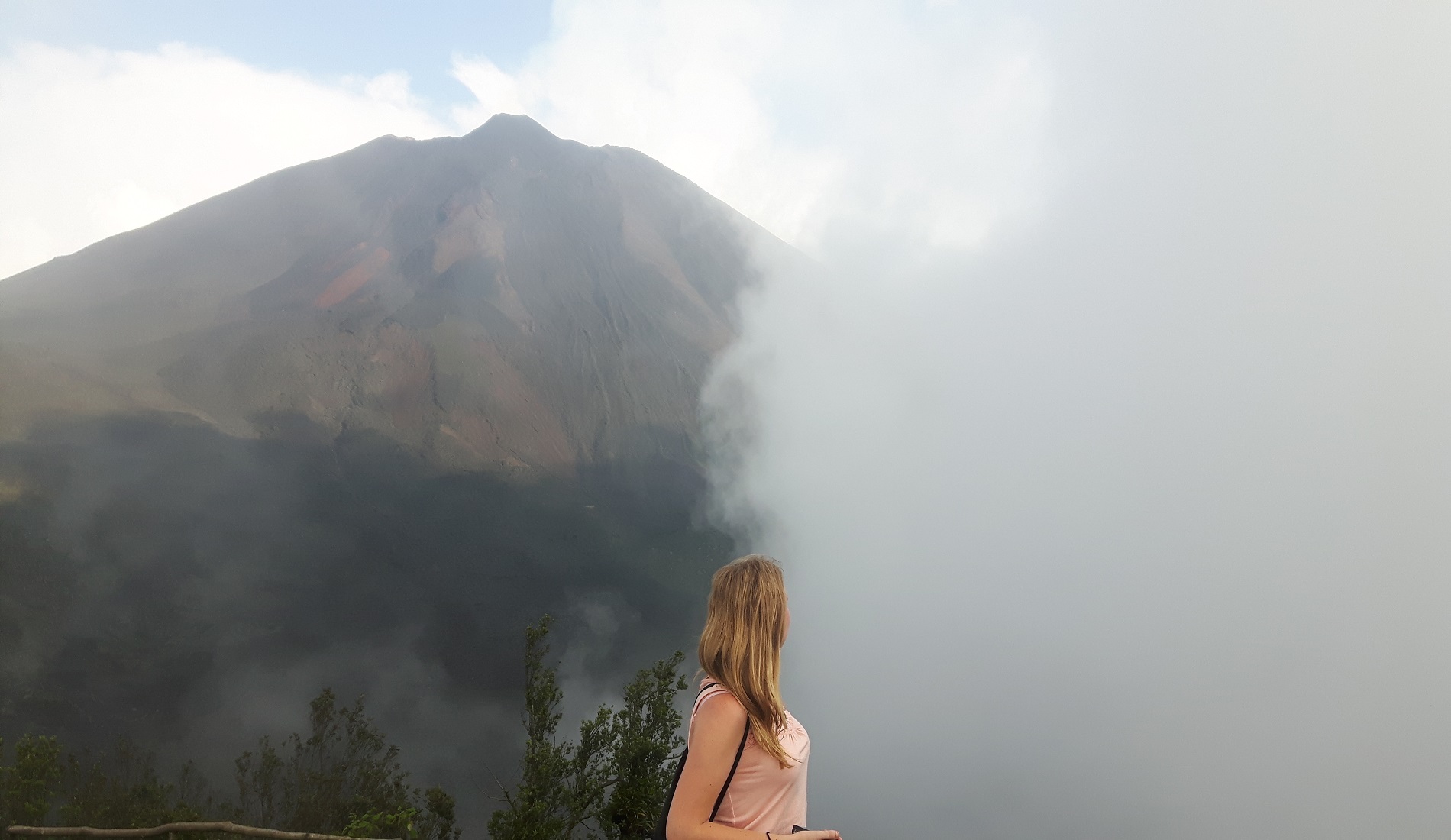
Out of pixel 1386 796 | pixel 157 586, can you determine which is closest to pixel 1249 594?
pixel 1386 796

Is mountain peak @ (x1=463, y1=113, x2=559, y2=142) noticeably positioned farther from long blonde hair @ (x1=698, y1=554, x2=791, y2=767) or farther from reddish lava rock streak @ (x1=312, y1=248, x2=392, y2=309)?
long blonde hair @ (x1=698, y1=554, x2=791, y2=767)

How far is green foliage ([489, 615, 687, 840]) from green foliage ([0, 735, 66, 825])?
652cm

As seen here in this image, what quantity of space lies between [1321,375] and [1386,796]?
22976 mm

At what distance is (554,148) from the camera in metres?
32.0

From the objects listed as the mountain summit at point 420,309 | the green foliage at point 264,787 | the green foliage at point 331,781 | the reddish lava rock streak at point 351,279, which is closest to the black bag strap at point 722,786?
the green foliage at point 264,787

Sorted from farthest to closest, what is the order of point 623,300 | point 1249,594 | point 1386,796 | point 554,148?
point 1249,594
point 1386,796
point 554,148
point 623,300

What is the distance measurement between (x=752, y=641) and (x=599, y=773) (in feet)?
38.8

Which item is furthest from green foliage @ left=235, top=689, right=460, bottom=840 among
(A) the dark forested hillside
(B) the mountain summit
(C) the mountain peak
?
(C) the mountain peak

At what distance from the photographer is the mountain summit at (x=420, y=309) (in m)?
20.1

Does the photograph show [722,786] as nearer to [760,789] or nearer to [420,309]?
[760,789]

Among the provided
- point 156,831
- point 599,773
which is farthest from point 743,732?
point 599,773

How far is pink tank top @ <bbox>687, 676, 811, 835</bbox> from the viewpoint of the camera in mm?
1899

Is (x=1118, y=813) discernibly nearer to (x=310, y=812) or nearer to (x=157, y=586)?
(x=310, y=812)

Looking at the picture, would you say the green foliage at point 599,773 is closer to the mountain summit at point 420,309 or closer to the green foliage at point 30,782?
the green foliage at point 30,782
